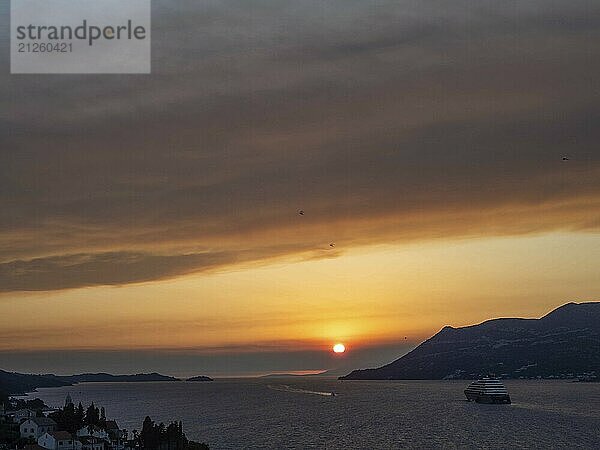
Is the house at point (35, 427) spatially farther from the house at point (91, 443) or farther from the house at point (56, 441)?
the house at point (56, 441)

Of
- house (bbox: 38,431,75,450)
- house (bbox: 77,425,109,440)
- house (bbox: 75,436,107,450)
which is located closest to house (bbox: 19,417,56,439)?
house (bbox: 77,425,109,440)

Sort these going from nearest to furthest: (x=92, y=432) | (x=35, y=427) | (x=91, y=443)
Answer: (x=91, y=443) → (x=92, y=432) → (x=35, y=427)

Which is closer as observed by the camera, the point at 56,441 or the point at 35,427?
the point at 56,441

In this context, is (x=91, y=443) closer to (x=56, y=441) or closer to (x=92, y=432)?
(x=56, y=441)

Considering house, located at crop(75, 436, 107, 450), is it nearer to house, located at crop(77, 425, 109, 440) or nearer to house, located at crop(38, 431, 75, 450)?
house, located at crop(38, 431, 75, 450)

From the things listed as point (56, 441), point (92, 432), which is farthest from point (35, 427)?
point (56, 441)

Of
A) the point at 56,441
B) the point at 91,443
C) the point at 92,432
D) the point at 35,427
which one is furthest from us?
the point at 35,427

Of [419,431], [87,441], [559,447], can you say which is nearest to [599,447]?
[559,447]
